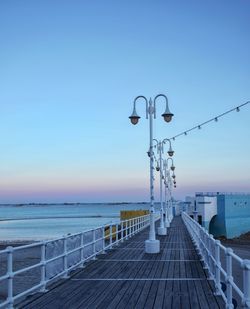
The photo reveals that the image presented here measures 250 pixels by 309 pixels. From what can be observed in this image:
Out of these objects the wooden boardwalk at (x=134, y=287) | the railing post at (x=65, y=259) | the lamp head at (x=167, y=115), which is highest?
the lamp head at (x=167, y=115)

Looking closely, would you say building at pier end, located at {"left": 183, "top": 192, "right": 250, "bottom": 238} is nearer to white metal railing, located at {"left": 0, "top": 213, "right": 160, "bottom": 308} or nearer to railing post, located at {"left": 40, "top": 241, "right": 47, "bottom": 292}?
white metal railing, located at {"left": 0, "top": 213, "right": 160, "bottom": 308}

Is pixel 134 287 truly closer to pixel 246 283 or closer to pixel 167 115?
pixel 246 283

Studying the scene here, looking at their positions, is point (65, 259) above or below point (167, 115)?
below

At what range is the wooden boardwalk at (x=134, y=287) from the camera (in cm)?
797

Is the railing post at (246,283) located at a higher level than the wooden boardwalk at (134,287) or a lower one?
higher

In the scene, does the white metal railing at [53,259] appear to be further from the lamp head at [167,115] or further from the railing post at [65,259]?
the lamp head at [167,115]

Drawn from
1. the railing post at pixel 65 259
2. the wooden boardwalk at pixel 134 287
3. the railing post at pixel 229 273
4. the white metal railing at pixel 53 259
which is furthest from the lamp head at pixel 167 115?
the railing post at pixel 229 273

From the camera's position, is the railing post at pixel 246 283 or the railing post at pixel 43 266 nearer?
the railing post at pixel 246 283

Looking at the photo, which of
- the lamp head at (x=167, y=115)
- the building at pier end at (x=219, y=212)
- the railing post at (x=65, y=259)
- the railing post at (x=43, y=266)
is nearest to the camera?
the railing post at (x=43, y=266)

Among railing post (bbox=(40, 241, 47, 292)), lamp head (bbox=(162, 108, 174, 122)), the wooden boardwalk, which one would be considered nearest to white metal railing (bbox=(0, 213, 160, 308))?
railing post (bbox=(40, 241, 47, 292))

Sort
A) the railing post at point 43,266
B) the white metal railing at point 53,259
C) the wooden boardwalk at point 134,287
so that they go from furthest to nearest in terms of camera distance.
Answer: the railing post at point 43,266 < the wooden boardwalk at point 134,287 < the white metal railing at point 53,259

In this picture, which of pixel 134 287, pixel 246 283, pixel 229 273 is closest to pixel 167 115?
pixel 134 287

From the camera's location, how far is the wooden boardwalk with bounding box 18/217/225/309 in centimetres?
797

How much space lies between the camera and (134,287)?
952 centimetres
